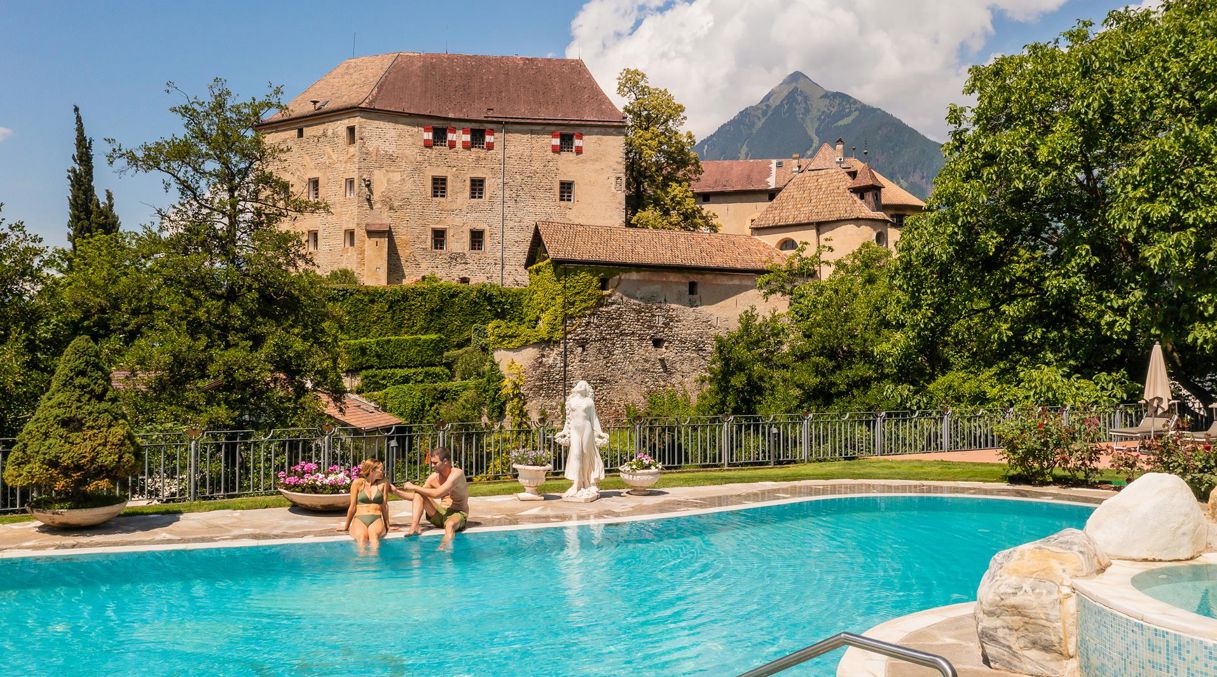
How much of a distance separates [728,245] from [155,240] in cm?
2467

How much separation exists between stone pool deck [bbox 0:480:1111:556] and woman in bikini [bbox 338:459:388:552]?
34 cm

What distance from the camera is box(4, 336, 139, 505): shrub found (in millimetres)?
11781

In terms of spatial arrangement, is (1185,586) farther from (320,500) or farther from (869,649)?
(320,500)

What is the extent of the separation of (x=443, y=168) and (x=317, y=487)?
4233cm

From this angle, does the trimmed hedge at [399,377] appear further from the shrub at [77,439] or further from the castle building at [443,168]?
the shrub at [77,439]

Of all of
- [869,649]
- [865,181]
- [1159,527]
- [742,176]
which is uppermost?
[742,176]

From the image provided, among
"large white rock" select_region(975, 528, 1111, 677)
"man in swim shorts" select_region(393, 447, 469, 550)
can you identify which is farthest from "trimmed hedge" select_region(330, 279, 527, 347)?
"large white rock" select_region(975, 528, 1111, 677)

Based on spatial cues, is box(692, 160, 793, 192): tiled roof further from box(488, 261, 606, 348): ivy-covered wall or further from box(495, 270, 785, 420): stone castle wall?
box(488, 261, 606, 348): ivy-covered wall

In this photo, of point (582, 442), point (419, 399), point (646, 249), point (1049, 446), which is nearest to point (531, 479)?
point (582, 442)

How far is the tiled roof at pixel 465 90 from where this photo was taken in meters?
54.0

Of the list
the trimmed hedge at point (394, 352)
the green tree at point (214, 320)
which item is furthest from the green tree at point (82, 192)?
the green tree at point (214, 320)

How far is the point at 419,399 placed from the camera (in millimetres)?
38031

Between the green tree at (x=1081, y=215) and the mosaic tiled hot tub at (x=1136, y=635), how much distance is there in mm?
17700

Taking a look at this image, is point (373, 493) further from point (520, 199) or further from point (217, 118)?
point (520, 199)
